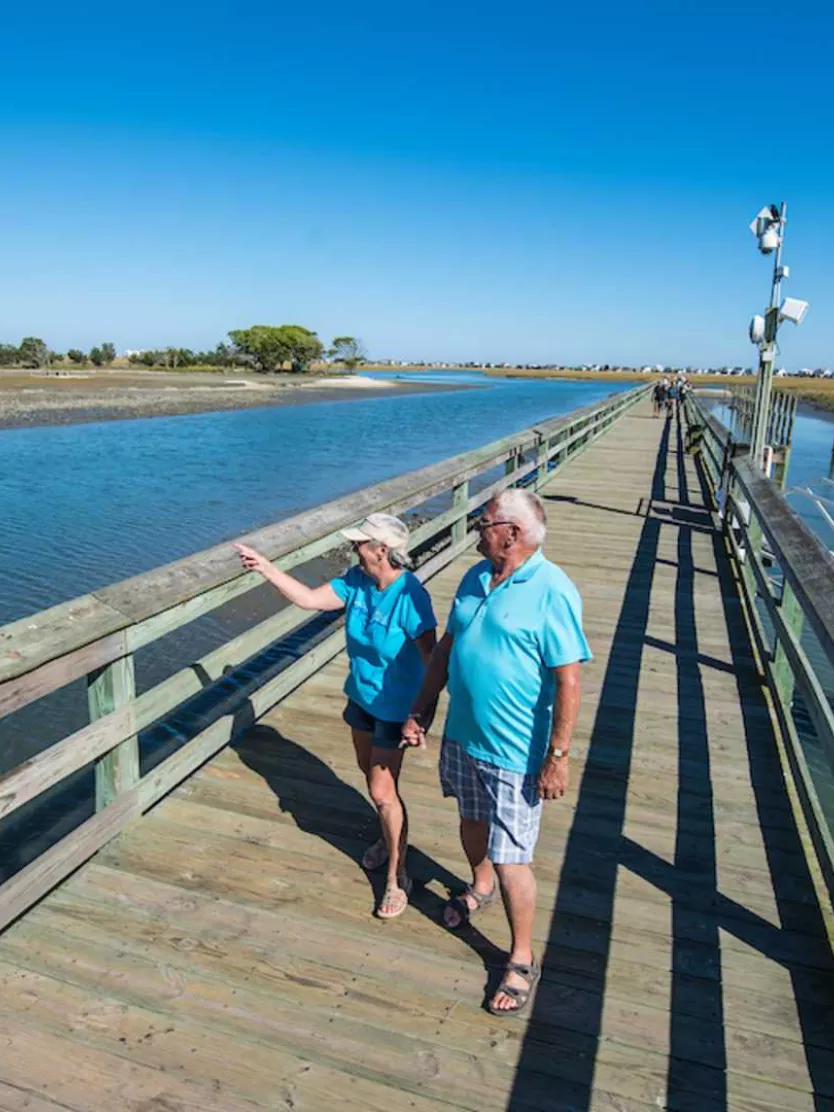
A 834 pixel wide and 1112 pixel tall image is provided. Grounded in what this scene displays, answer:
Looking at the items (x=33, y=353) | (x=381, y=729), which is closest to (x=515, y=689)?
(x=381, y=729)

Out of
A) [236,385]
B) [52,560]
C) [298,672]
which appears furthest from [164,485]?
[236,385]

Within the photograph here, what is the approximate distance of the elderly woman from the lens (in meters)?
2.57

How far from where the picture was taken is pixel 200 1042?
2.18 metres

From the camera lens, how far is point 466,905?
107 inches

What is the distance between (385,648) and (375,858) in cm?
89

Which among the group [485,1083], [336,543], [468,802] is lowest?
[485,1083]

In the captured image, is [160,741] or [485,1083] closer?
[485,1083]

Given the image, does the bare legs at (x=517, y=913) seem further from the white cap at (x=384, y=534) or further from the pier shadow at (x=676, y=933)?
the white cap at (x=384, y=534)

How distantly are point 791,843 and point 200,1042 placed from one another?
90.3 inches

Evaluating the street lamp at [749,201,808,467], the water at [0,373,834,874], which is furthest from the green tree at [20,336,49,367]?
the street lamp at [749,201,808,467]

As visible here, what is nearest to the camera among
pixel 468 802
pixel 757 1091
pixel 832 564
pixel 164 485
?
pixel 757 1091

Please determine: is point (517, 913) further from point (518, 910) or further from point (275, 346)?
point (275, 346)

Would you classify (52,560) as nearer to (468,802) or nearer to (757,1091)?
(468,802)

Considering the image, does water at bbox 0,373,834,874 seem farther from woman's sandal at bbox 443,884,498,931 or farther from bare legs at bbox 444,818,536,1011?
bare legs at bbox 444,818,536,1011
